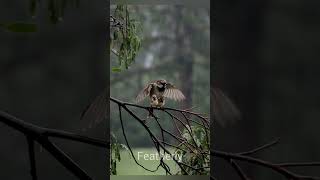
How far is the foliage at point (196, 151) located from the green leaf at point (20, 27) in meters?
0.67

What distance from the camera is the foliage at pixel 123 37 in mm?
1988

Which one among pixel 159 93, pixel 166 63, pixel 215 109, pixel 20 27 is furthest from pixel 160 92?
pixel 20 27

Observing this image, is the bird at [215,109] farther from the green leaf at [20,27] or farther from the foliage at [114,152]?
the green leaf at [20,27]

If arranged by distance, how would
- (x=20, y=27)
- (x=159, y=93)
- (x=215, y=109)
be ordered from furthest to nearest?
(x=159, y=93) < (x=215, y=109) < (x=20, y=27)

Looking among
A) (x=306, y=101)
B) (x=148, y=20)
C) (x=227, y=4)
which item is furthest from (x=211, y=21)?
(x=306, y=101)

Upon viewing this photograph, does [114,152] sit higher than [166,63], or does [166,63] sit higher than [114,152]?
[166,63]

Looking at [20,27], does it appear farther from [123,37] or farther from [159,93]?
[159,93]

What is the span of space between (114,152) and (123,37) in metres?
0.42

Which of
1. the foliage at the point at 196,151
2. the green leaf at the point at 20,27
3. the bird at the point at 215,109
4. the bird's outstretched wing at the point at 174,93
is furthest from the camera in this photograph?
the bird's outstretched wing at the point at 174,93

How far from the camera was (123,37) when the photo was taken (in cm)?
201

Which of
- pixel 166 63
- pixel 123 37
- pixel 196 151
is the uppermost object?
pixel 123 37

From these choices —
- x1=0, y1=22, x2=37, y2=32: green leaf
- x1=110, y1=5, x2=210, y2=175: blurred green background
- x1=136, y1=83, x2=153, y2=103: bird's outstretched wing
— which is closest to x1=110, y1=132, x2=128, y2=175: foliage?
x1=110, y1=5, x2=210, y2=175: blurred green background

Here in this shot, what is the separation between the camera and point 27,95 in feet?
6.16

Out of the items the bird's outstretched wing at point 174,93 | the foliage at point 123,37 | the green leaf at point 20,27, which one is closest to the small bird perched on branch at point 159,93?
the bird's outstretched wing at point 174,93
